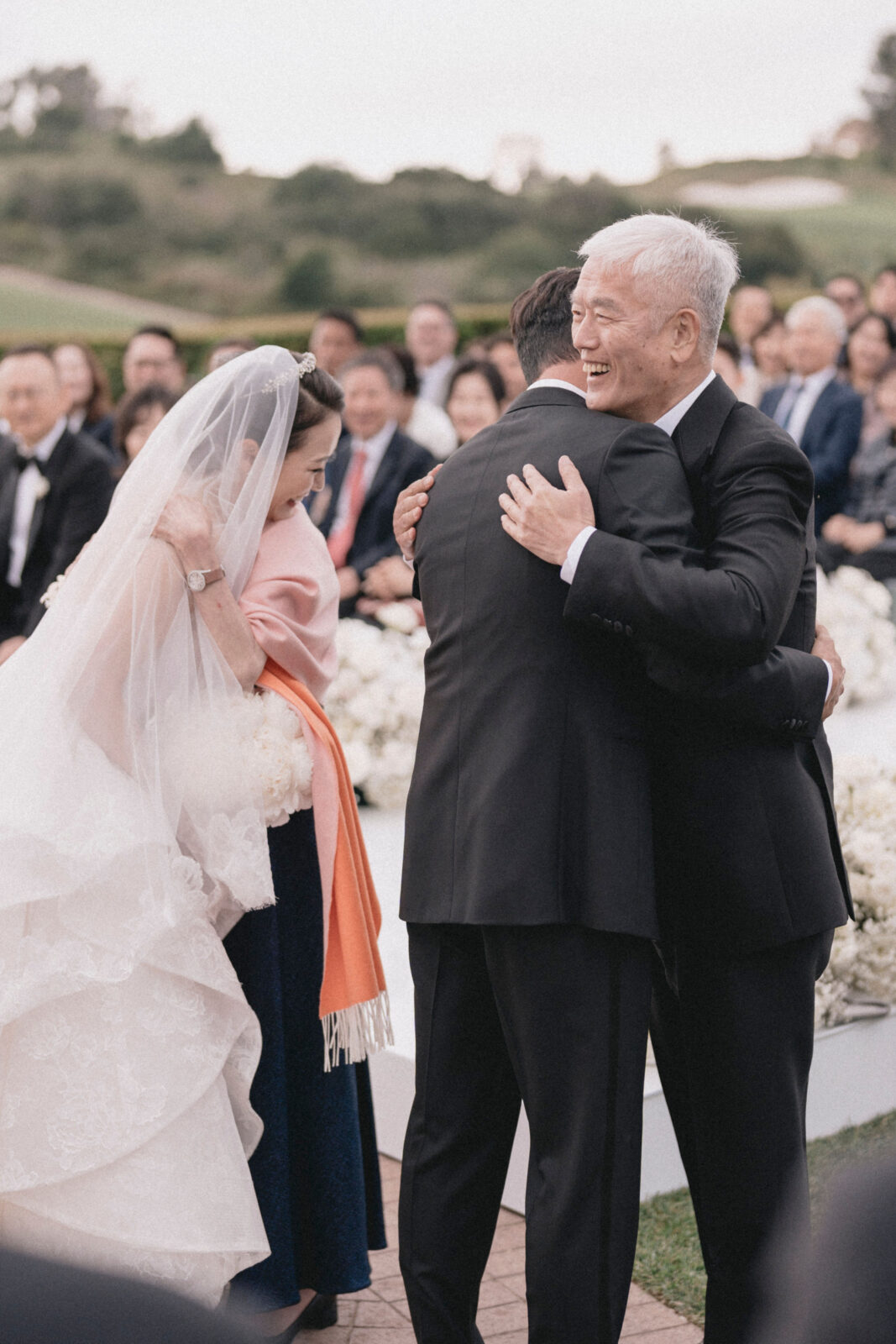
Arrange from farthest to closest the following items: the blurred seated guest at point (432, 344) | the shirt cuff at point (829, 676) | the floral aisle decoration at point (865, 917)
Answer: the blurred seated guest at point (432, 344) < the floral aisle decoration at point (865, 917) < the shirt cuff at point (829, 676)

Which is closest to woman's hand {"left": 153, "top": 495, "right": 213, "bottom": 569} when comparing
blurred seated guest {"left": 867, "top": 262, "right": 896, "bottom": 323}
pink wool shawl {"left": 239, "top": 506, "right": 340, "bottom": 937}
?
pink wool shawl {"left": 239, "top": 506, "right": 340, "bottom": 937}

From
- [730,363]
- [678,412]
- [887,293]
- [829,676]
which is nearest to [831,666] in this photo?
[829,676]

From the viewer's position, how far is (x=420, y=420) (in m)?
8.16

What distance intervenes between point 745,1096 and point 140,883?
1.16 metres

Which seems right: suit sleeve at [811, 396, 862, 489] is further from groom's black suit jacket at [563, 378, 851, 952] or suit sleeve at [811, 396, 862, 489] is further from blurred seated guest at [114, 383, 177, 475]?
groom's black suit jacket at [563, 378, 851, 952]

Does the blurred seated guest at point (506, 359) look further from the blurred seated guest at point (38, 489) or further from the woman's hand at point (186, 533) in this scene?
the woman's hand at point (186, 533)

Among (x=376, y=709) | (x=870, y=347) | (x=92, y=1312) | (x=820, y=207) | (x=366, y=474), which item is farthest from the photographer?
(x=820, y=207)

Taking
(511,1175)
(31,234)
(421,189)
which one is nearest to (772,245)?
(421,189)

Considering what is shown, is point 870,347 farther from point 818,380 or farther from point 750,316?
point 750,316

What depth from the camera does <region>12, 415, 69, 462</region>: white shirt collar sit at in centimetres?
688

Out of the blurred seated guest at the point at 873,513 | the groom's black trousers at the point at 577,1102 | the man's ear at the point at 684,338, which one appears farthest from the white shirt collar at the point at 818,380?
the groom's black trousers at the point at 577,1102

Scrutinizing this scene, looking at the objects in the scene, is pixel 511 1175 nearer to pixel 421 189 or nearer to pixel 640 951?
pixel 640 951

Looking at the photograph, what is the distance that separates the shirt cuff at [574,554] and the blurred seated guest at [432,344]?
7461 millimetres

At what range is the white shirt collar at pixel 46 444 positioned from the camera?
22.6 feet
